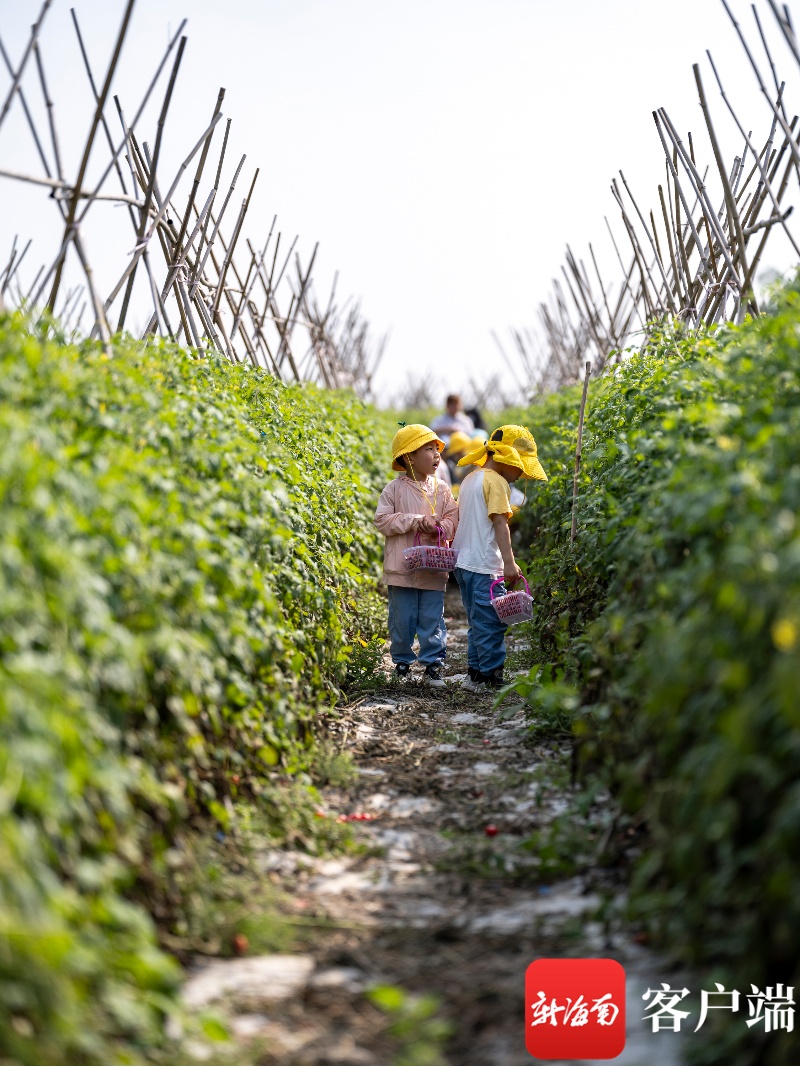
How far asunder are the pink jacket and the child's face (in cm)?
8

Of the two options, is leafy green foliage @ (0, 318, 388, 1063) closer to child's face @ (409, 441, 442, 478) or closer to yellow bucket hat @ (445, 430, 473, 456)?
child's face @ (409, 441, 442, 478)

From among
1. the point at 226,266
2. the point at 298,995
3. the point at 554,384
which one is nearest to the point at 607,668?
the point at 298,995

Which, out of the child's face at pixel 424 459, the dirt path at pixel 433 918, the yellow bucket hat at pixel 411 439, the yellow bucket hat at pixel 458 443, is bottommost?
the dirt path at pixel 433 918

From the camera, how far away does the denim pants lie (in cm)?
584

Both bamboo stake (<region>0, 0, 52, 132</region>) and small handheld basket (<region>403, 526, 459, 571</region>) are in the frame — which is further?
small handheld basket (<region>403, 526, 459, 571</region>)

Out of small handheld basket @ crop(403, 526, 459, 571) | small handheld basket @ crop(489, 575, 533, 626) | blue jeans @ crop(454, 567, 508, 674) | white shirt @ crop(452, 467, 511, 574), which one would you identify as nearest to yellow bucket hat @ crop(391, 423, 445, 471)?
white shirt @ crop(452, 467, 511, 574)

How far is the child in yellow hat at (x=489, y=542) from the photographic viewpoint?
221 inches

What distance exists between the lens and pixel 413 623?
591cm

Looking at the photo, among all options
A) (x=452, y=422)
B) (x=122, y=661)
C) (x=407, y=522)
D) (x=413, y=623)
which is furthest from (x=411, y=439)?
(x=452, y=422)

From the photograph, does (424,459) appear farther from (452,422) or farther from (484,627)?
(452,422)

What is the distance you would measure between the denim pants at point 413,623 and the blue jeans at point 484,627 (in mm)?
209

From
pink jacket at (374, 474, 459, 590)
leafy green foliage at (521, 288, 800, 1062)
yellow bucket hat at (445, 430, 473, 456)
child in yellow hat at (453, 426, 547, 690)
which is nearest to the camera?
leafy green foliage at (521, 288, 800, 1062)

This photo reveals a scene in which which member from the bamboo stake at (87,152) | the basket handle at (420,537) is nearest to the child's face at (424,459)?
the basket handle at (420,537)

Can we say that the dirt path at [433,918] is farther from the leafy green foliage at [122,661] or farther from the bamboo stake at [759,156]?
the bamboo stake at [759,156]
